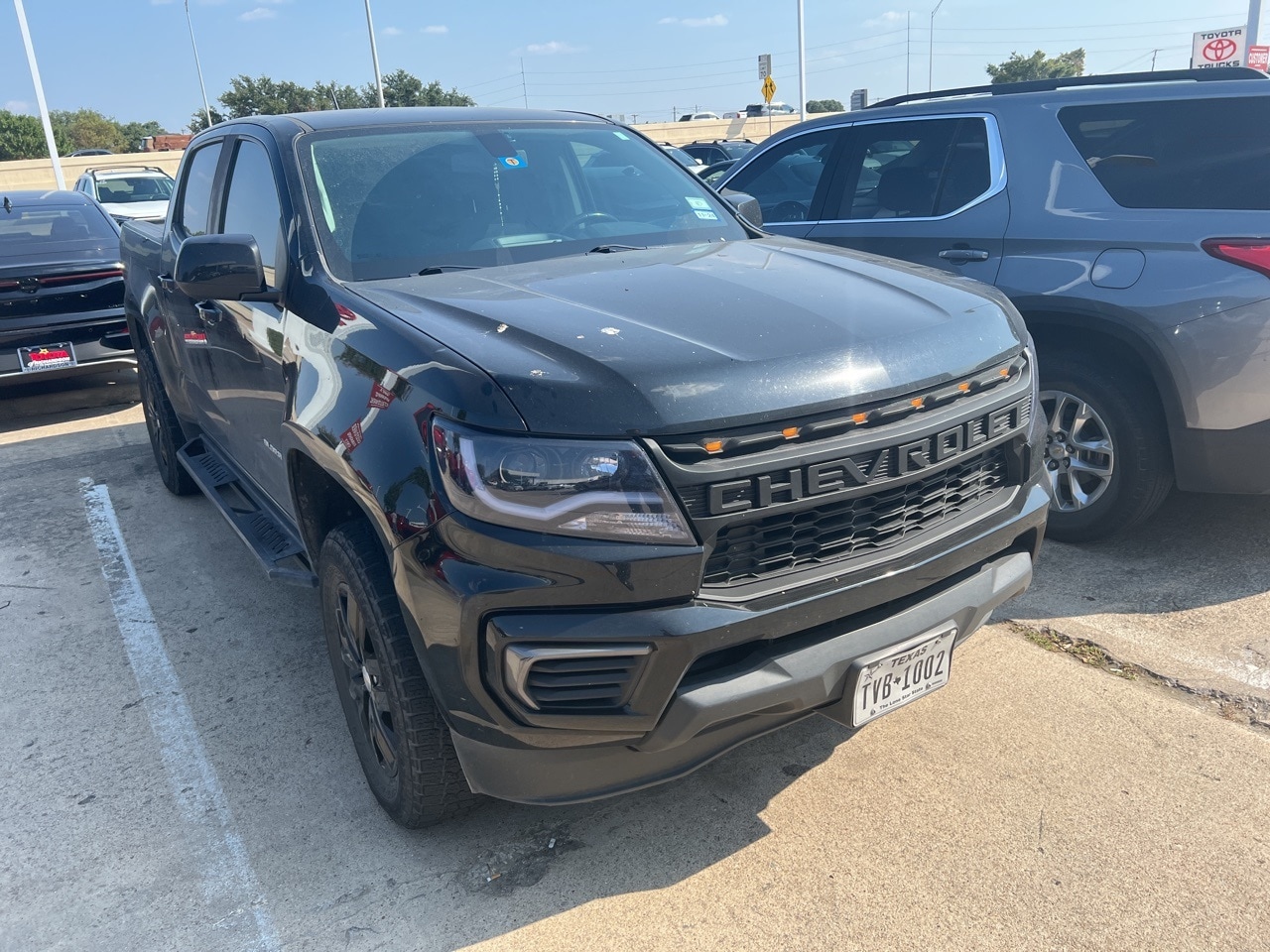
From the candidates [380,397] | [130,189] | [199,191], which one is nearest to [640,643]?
[380,397]

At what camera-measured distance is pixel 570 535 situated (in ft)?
6.81

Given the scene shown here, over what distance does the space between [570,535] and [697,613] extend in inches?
12.1

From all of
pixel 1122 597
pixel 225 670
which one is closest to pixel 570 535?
pixel 225 670

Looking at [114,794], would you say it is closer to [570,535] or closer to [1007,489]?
[570,535]

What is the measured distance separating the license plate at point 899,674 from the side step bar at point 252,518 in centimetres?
171

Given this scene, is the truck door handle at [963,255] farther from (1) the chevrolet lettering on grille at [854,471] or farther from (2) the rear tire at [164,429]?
(2) the rear tire at [164,429]

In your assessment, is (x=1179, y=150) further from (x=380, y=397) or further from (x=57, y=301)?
(x=57, y=301)

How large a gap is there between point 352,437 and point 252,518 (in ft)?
5.54

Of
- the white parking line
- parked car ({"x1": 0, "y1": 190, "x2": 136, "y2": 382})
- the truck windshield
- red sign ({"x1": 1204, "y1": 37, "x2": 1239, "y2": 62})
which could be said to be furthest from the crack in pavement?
red sign ({"x1": 1204, "y1": 37, "x2": 1239, "y2": 62})

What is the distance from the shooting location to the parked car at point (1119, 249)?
143 inches

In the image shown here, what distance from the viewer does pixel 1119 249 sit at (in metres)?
3.91

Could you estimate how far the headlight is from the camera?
6.82ft

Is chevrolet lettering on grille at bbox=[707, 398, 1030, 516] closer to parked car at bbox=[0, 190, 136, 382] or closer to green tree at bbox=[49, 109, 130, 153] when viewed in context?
parked car at bbox=[0, 190, 136, 382]

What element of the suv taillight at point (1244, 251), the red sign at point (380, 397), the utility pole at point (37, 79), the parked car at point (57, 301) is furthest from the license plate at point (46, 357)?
the utility pole at point (37, 79)
